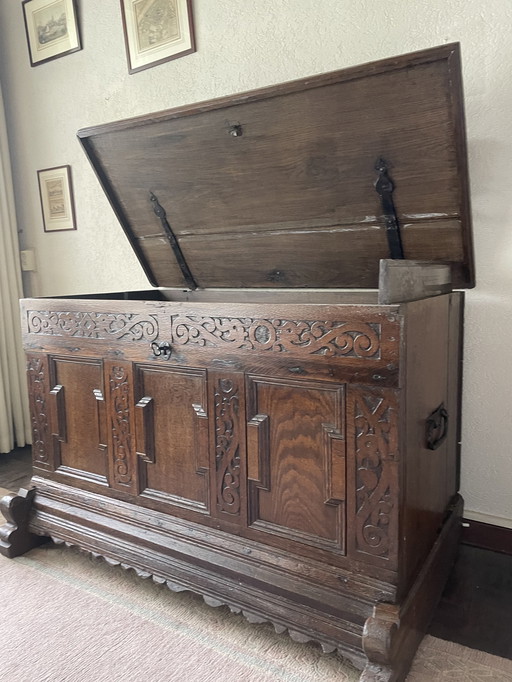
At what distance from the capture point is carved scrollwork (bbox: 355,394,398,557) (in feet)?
3.65

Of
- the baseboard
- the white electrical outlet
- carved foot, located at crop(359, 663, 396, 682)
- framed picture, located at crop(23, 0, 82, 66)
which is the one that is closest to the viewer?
carved foot, located at crop(359, 663, 396, 682)

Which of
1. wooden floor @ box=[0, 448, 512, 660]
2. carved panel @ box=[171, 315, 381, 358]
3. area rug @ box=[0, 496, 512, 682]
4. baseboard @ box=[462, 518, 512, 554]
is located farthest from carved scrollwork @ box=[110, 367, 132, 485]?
baseboard @ box=[462, 518, 512, 554]

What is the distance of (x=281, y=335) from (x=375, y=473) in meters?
0.37

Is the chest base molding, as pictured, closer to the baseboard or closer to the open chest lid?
the baseboard

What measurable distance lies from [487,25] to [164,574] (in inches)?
72.6

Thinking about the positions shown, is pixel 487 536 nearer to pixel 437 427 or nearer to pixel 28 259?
pixel 437 427

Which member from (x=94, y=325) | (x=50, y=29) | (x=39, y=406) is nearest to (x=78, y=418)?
(x=39, y=406)

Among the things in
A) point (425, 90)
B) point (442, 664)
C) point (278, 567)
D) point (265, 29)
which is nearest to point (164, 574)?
point (278, 567)

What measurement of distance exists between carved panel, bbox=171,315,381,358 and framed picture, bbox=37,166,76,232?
1.58 m

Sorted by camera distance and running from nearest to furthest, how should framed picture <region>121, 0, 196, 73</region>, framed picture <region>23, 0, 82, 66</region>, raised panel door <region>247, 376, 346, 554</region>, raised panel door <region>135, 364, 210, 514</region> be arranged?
raised panel door <region>247, 376, 346, 554</region> → raised panel door <region>135, 364, 210, 514</region> → framed picture <region>121, 0, 196, 73</region> → framed picture <region>23, 0, 82, 66</region>

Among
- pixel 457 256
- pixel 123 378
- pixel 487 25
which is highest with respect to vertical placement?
pixel 487 25

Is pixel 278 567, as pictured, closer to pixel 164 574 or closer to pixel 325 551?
pixel 325 551

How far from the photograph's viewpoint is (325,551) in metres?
1.23

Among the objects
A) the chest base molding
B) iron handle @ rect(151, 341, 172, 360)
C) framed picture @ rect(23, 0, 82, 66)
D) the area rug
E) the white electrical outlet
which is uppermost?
framed picture @ rect(23, 0, 82, 66)
